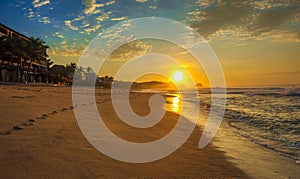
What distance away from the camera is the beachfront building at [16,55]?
39.1m

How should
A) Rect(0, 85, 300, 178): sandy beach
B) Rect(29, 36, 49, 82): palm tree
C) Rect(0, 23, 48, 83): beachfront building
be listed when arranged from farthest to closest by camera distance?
Rect(29, 36, 49, 82): palm tree
Rect(0, 23, 48, 83): beachfront building
Rect(0, 85, 300, 178): sandy beach

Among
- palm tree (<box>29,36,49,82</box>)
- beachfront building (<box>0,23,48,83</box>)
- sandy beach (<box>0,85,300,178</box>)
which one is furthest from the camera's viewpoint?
palm tree (<box>29,36,49,82</box>)

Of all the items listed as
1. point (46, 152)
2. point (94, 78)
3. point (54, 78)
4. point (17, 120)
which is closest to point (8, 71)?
point (54, 78)

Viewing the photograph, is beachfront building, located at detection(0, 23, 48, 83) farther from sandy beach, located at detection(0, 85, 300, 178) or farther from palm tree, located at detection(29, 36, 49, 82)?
sandy beach, located at detection(0, 85, 300, 178)

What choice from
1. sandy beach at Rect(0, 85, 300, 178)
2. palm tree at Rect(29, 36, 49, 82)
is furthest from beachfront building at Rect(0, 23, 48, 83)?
sandy beach at Rect(0, 85, 300, 178)

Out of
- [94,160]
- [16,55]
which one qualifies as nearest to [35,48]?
[16,55]

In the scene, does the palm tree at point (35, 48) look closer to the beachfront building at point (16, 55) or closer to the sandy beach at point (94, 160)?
the beachfront building at point (16, 55)

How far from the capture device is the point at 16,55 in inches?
1649

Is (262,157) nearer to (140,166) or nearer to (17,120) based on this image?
(140,166)

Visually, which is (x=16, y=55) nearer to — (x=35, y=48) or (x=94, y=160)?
(x=35, y=48)

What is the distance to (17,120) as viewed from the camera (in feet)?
18.9

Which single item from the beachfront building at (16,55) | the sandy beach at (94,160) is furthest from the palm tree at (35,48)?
the sandy beach at (94,160)

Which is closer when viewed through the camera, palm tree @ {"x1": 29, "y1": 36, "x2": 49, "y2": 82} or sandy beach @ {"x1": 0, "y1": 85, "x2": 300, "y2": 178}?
sandy beach @ {"x1": 0, "y1": 85, "x2": 300, "y2": 178}

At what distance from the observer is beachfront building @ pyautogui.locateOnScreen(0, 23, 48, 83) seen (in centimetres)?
3906
